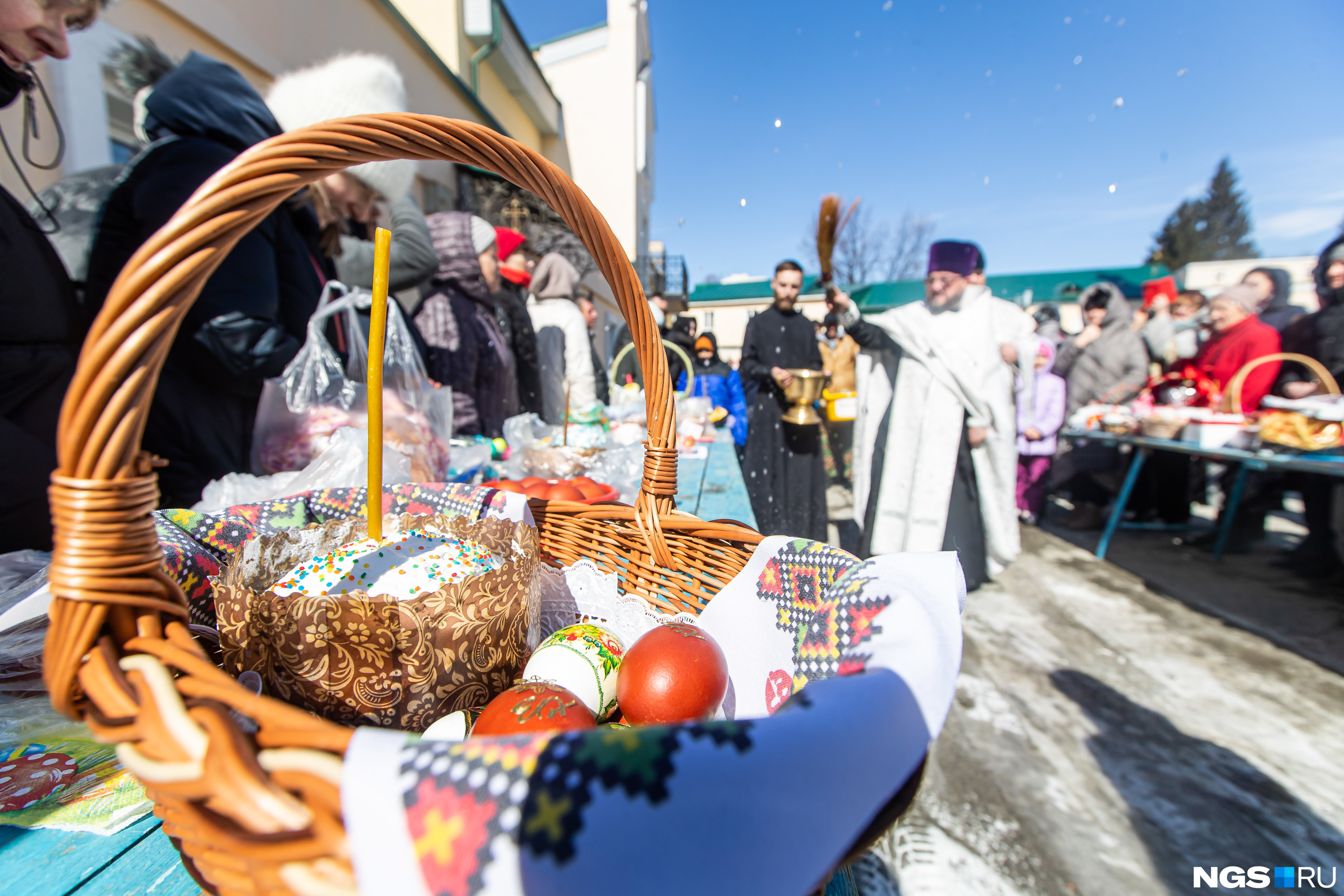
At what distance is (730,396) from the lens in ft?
18.1

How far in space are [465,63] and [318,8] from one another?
3.64 meters

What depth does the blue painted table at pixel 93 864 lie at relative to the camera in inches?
18.8

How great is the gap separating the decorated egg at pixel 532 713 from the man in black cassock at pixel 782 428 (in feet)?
12.7

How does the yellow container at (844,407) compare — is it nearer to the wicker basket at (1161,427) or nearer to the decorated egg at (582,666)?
the wicker basket at (1161,427)

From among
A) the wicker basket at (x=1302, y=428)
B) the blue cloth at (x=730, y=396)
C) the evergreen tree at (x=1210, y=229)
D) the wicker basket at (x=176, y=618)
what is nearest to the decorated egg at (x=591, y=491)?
the wicker basket at (x=176, y=618)

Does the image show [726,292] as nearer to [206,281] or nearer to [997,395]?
[997,395]

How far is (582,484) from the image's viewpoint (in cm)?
155

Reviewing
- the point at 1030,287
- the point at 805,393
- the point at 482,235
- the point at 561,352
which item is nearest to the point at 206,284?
the point at 482,235

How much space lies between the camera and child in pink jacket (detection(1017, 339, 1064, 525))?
5.25 meters

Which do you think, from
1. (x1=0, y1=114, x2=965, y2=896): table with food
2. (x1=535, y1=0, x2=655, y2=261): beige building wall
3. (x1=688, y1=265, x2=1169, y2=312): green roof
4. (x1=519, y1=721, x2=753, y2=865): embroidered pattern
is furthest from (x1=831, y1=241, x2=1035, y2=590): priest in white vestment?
(x1=688, y1=265, x2=1169, y2=312): green roof

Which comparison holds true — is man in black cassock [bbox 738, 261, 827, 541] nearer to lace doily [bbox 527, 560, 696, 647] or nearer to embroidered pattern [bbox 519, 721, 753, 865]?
lace doily [bbox 527, 560, 696, 647]

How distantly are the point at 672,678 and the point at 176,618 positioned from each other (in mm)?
493

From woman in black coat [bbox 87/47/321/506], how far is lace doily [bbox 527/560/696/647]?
974 millimetres

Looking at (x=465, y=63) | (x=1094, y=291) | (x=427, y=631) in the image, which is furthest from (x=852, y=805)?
(x=465, y=63)
